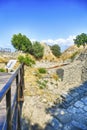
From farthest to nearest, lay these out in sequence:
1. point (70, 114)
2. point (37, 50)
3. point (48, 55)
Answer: point (48, 55)
point (37, 50)
point (70, 114)

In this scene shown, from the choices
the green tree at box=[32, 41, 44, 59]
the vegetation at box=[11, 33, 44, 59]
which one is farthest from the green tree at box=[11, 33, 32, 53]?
the green tree at box=[32, 41, 44, 59]

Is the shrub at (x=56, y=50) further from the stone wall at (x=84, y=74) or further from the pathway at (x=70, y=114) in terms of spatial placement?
the pathway at (x=70, y=114)

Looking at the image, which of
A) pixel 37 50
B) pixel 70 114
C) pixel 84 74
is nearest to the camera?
pixel 70 114

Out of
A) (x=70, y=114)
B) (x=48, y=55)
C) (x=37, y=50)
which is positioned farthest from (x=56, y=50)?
(x=70, y=114)

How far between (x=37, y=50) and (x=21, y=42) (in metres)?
3.26

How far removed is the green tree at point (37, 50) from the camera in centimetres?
4106

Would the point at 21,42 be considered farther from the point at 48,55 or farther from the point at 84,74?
the point at 84,74

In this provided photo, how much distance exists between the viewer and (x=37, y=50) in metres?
41.2

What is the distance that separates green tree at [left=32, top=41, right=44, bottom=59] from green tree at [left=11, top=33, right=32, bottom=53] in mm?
827

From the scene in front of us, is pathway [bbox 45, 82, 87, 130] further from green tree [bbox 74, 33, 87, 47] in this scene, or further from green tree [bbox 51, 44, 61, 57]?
green tree [bbox 51, 44, 61, 57]

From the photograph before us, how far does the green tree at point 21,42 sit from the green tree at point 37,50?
827mm

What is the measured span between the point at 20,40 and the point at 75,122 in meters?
33.9

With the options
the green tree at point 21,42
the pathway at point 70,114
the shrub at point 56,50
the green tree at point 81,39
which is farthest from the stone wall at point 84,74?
the shrub at point 56,50

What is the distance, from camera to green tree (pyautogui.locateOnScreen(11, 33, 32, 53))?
40.7 meters
